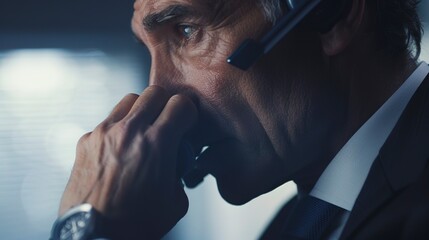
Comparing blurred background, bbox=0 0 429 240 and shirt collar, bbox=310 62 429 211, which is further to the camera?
blurred background, bbox=0 0 429 240

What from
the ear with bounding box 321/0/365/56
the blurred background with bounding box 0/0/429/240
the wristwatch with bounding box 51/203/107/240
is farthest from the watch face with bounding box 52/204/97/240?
Answer: the blurred background with bounding box 0/0/429/240

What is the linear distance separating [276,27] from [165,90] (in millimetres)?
230

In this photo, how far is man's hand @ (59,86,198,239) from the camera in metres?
1.14

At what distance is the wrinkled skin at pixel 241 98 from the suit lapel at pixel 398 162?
114 mm

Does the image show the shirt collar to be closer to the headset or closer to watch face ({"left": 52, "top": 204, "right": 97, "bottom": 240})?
the headset

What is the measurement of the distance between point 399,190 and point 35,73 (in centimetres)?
101

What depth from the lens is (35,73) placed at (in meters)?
1.74

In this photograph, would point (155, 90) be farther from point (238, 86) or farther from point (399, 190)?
point (399, 190)

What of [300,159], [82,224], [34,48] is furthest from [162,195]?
[34,48]

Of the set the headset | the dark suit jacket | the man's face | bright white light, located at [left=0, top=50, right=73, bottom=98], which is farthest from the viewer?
bright white light, located at [left=0, top=50, right=73, bottom=98]

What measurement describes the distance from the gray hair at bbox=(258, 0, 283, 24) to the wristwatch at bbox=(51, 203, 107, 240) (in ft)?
1.40

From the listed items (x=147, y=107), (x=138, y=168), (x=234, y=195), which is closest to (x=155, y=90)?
(x=147, y=107)

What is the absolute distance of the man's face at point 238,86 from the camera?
1.23m

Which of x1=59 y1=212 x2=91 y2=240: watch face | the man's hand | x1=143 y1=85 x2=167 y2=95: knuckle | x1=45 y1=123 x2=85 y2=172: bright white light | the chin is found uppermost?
x1=143 y1=85 x2=167 y2=95: knuckle
